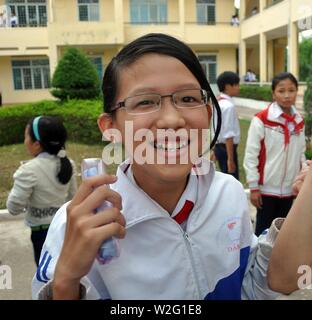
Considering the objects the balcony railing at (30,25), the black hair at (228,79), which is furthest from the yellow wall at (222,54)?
the black hair at (228,79)

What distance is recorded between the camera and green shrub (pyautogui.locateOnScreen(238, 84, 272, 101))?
47.4 feet

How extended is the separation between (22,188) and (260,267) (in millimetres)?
1610

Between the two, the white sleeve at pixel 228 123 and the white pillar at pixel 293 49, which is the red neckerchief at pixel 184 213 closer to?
the white sleeve at pixel 228 123

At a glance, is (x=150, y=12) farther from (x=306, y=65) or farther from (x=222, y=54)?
(x=306, y=65)

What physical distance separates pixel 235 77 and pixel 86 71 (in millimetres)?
5994

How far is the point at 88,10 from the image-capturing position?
19375 mm

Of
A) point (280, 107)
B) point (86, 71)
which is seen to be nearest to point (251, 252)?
point (280, 107)

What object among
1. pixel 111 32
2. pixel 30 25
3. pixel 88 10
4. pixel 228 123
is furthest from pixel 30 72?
pixel 228 123

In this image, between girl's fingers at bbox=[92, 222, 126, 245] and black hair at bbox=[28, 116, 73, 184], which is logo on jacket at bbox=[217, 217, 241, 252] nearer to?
girl's fingers at bbox=[92, 222, 126, 245]

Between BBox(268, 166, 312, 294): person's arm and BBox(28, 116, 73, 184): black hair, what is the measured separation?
1.64 metres

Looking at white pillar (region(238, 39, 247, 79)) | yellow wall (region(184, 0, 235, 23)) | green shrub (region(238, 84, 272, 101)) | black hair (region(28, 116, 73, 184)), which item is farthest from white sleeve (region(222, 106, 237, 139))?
yellow wall (region(184, 0, 235, 23))

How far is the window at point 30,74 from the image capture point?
20109mm
